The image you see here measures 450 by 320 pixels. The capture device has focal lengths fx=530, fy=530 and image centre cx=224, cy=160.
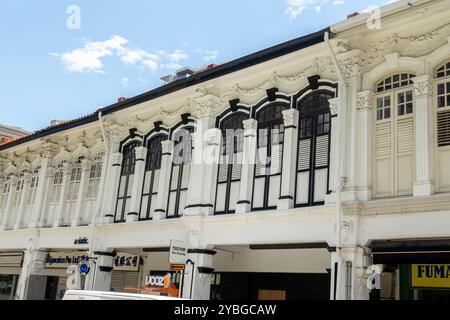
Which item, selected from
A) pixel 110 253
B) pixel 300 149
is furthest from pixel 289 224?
pixel 110 253

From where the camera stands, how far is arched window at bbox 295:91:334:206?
41.9ft

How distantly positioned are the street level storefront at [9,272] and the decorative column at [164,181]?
9.04m

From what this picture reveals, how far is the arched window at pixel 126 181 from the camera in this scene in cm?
1769

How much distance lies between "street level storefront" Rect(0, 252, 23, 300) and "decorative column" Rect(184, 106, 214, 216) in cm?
1074

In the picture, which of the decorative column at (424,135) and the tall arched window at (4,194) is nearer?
the decorative column at (424,135)

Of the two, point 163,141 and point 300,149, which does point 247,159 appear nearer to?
point 300,149

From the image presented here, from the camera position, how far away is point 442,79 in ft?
Result: 37.0

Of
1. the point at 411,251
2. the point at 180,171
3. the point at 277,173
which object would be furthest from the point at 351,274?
the point at 180,171

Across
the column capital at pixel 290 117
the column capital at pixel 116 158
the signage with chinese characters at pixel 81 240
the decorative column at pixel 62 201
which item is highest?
the column capital at pixel 290 117

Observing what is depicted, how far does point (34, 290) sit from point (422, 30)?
1679cm

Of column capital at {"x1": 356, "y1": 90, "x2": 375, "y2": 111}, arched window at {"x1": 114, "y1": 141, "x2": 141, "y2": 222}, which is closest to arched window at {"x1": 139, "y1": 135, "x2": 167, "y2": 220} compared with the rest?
arched window at {"x1": 114, "y1": 141, "x2": 141, "y2": 222}

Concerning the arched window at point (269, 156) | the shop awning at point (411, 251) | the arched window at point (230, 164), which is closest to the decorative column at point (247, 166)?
the arched window at point (269, 156)

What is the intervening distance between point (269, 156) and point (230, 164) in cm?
137

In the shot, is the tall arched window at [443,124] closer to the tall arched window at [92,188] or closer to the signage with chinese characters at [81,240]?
the signage with chinese characters at [81,240]
